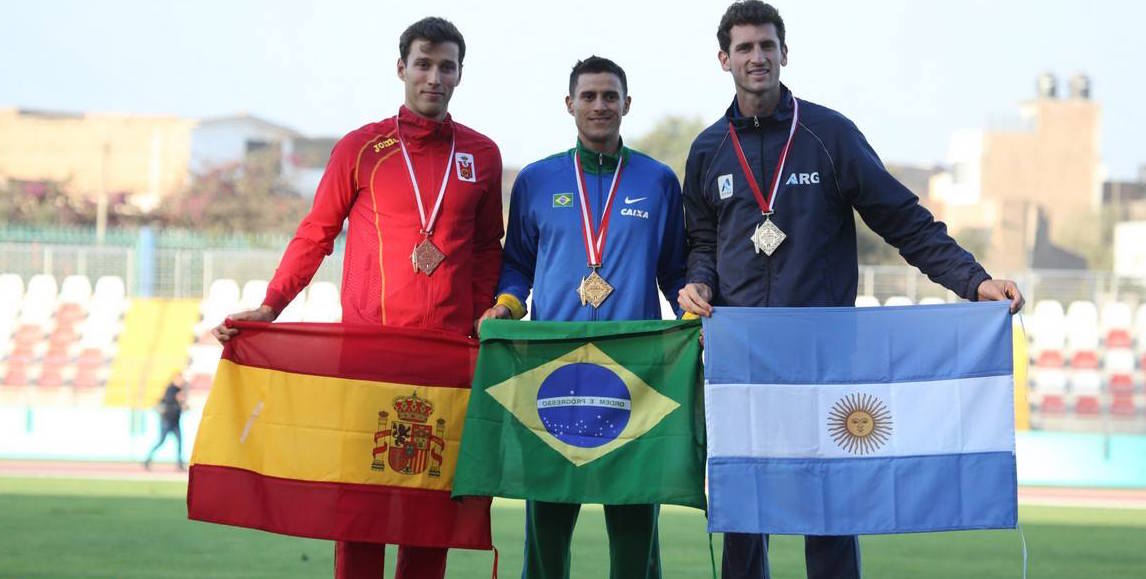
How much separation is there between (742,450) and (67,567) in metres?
4.43

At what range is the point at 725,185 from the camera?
4332 millimetres

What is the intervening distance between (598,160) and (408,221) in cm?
64

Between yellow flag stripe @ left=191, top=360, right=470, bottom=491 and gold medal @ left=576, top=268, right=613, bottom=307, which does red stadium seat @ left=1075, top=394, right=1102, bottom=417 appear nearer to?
gold medal @ left=576, top=268, right=613, bottom=307

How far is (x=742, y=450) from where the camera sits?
14.0ft

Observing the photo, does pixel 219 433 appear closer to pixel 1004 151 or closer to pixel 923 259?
pixel 923 259

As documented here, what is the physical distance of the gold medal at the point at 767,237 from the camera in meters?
4.25

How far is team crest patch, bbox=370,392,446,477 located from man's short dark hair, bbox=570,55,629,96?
1.15m

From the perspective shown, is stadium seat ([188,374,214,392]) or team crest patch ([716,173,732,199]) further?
stadium seat ([188,374,214,392])

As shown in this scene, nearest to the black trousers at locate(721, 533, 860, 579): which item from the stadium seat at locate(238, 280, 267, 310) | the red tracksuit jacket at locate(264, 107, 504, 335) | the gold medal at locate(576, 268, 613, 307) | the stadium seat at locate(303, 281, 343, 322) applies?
the gold medal at locate(576, 268, 613, 307)

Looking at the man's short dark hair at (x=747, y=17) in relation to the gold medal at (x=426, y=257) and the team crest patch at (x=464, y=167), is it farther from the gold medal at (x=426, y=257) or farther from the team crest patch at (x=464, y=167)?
the gold medal at (x=426, y=257)

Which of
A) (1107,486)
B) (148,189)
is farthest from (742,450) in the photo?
(148,189)

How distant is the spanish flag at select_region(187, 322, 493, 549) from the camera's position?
451 cm

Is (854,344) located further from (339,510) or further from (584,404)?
(339,510)

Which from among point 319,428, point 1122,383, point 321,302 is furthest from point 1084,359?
point 319,428
